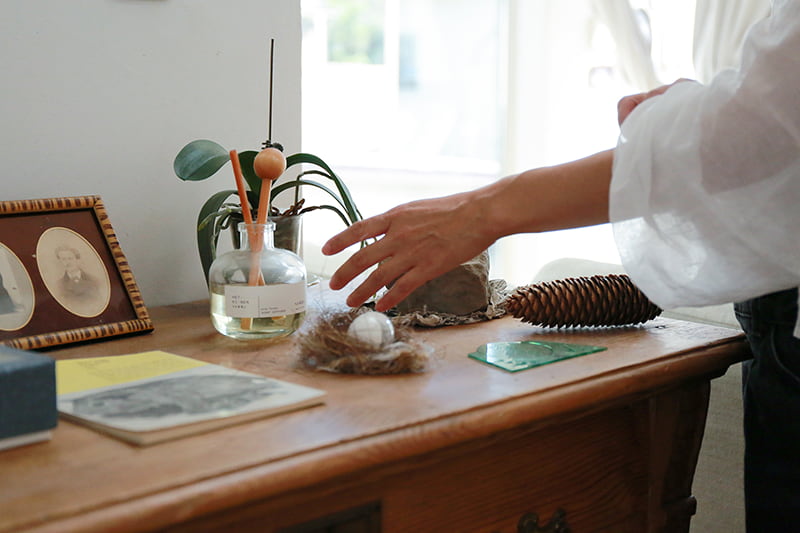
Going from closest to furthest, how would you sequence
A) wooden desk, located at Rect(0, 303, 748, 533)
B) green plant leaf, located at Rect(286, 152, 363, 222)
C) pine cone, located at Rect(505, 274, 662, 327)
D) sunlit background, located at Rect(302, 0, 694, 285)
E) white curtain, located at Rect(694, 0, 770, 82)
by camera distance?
wooden desk, located at Rect(0, 303, 748, 533) < pine cone, located at Rect(505, 274, 662, 327) < green plant leaf, located at Rect(286, 152, 363, 222) < white curtain, located at Rect(694, 0, 770, 82) < sunlit background, located at Rect(302, 0, 694, 285)

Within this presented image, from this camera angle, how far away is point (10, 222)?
0.83 metres

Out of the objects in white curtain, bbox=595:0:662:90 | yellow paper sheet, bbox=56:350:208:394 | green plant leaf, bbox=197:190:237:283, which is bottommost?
yellow paper sheet, bbox=56:350:208:394

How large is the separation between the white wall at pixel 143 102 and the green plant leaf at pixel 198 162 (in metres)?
0.10

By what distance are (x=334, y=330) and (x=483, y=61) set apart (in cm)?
264

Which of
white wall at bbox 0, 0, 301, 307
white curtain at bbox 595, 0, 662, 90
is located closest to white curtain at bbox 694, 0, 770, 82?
white curtain at bbox 595, 0, 662, 90

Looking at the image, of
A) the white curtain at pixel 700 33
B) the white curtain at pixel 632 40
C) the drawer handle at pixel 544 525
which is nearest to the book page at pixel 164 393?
the drawer handle at pixel 544 525

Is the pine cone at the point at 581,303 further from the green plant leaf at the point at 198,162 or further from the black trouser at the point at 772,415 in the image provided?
the green plant leaf at the point at 198,162

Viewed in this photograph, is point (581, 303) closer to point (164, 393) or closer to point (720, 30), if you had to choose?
point (164, 393)

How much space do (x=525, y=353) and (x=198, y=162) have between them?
1.40 ft

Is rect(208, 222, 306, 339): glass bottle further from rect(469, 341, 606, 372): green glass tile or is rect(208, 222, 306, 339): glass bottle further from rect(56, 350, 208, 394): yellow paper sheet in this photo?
rect(469, 341, 606, 372): green glass tile

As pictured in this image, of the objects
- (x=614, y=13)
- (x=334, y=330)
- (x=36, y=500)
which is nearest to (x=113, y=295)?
(x=334, y=330)

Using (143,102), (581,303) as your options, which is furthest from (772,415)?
(143,102)

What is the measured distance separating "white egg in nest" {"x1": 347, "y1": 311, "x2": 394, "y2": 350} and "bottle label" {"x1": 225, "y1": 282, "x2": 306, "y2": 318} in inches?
3.5

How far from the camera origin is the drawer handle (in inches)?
29.2
